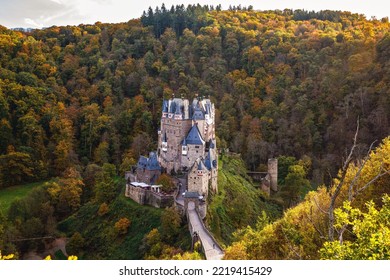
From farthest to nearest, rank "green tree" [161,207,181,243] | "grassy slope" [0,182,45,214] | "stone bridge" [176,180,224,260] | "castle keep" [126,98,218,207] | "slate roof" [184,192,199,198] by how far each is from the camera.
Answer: "grassy slope" [0,182,45,214], "castle keep" [126,98,218,207], "slate roof" [184,192,199,198], "green tree" [161,207,181,243], "stone bridge" [176,180,224,260]

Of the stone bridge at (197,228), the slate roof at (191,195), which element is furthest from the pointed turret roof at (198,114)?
the slate roof at (191,195)

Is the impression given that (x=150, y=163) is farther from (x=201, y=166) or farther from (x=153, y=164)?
(x=201, y=166)

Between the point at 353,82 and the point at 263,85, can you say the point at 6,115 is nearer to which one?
the point at 263,85

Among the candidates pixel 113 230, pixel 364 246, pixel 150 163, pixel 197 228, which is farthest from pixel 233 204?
pixel 364 246

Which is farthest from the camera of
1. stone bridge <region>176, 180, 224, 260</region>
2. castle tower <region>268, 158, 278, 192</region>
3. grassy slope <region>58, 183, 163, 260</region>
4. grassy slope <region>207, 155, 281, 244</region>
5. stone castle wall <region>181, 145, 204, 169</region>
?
castle tower <region>268, 158, 278, 192</region>

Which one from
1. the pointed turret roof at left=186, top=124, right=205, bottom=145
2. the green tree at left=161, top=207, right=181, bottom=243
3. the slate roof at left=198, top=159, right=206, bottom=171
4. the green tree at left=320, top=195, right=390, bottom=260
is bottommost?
the green tree at left=161, top=207, right=181, bottom=243

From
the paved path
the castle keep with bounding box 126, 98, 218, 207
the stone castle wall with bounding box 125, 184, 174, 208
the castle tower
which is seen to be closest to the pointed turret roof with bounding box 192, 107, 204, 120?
the castle keep with bounding box 126, 98, 218, 207

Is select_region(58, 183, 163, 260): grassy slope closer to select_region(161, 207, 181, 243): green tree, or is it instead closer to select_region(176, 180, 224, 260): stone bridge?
select_region(161, 207, 181, 243): green tree
